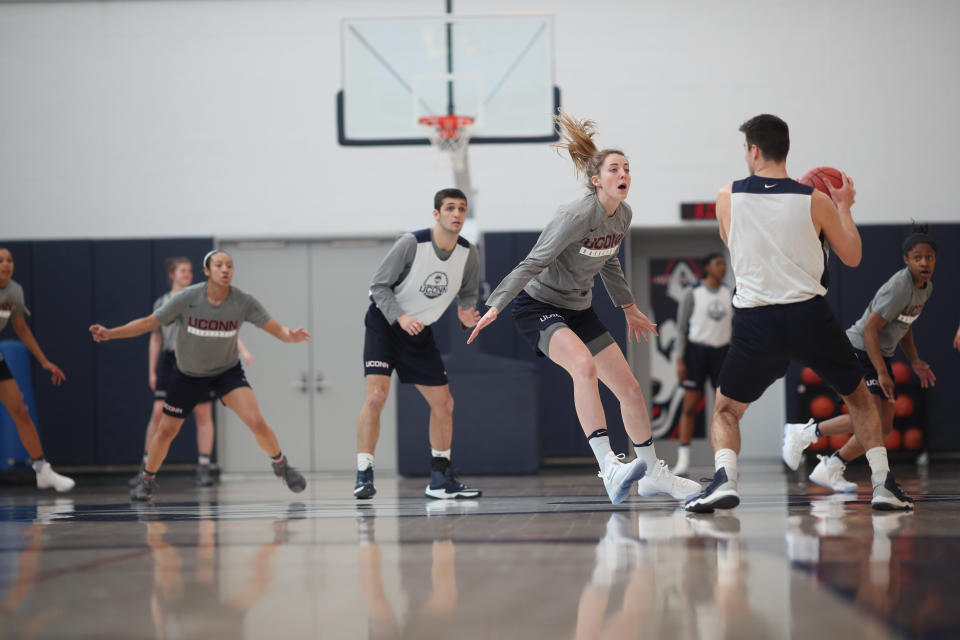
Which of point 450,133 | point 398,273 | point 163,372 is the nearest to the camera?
point 398,273

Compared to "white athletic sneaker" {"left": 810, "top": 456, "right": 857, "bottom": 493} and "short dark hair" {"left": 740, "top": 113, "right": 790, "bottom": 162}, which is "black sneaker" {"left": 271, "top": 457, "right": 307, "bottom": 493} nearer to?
"white athletic sneaker" {"left": 810, "top": 456, "right": 857, "bottom": 493}

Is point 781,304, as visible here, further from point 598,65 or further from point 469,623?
point 598,65

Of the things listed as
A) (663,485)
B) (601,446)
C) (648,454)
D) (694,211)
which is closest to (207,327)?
(601,446)

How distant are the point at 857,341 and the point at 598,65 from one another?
5.45m

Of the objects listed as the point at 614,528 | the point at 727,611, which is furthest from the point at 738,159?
the point at 727,611

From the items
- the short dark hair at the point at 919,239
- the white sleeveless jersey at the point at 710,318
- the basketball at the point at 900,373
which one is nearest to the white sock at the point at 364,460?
the short dark hair at the point at 919,239

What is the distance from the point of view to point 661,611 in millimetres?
2486

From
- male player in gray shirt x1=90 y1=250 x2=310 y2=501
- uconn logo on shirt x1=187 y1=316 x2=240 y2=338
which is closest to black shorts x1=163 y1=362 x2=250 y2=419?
male player in gray shirt x1=90 y1=250 x2=310 y2=501

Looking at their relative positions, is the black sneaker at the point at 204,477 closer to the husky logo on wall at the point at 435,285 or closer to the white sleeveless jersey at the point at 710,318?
the husky logo on wall at the point at 435,285

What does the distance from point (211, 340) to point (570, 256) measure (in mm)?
2735

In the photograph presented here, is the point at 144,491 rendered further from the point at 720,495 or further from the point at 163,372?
the point at 720,495

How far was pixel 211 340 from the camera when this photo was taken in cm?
655

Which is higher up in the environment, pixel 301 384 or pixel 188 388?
pixel 188 388

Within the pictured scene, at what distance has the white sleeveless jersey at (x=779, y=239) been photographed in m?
4.32
